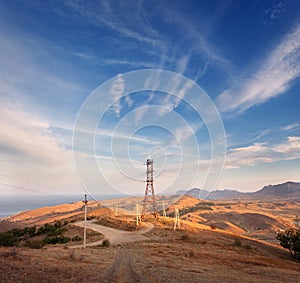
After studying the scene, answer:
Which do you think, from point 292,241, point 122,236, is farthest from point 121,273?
point 292,241

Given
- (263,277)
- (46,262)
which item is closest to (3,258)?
(46,262)

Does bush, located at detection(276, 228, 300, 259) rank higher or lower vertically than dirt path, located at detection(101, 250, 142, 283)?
lower

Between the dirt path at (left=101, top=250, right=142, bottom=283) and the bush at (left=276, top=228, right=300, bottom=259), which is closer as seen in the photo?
the dirt path at (left=101, top=250, right=142, bottom=283)

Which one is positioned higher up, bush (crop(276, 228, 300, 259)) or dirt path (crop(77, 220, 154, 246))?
dirt path (crop(77, 220, 154, 246))

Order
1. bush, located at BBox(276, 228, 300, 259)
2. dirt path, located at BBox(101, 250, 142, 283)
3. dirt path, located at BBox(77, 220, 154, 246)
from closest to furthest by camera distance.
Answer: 1. dirt path, located at BBox(101, 250, 142, 283)
2. bush, located at BBox(276, 228, 300, 259)
3. dirt path, located at BBox(77, 220, 154, 246)

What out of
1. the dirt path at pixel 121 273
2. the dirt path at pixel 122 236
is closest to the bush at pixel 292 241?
the dirt path at pixel 122 236

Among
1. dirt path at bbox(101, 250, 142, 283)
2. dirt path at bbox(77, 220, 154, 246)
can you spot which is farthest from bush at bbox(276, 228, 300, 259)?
dirt path at bbox(101, 250, 142, 283)

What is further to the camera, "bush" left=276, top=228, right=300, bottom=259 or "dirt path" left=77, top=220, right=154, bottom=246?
"dirt path" left=77, top=220, right=154, bottom=246

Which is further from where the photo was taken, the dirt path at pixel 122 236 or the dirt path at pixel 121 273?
the dirt path at pixel 122 236

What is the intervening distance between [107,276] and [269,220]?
80.9m

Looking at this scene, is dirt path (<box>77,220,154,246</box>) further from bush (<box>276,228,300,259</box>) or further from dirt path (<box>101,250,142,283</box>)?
bush (<box>276,228,300,259</box>)

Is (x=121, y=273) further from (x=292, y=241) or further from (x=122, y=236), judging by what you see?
(x=292, y=241)

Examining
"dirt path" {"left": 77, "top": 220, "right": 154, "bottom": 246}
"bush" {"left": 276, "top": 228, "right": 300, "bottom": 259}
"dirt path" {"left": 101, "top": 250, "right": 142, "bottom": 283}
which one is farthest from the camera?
"dirt path" {"left": 77, "top": 220, "right": 154, "bottom": 246}

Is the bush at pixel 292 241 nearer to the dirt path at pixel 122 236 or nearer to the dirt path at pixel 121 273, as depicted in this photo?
the dirt path at pixel 122 236
